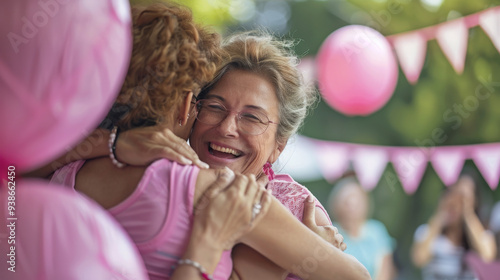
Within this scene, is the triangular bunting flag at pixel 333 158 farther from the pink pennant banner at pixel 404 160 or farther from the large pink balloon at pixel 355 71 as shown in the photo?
the large pink balloon at pixel 355 71

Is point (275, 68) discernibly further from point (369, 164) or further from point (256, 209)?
point (369, 164)

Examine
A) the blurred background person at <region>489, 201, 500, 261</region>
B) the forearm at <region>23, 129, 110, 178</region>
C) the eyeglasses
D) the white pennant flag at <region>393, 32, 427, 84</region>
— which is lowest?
the forearm at <region>23, 129, 110, 178</region>

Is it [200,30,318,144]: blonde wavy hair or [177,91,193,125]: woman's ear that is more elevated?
[200,30,318,144]: blonde wavy hair

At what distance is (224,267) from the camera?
130cm

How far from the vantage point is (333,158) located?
533cm

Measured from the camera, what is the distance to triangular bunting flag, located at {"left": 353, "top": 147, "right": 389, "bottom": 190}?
5.31 metres

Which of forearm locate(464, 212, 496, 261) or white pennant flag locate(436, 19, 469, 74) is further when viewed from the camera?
white pennant flag locate(436, 19, 469, 74)

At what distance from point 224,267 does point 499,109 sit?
4.70 m

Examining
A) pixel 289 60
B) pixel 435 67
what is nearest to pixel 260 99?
pixel 289 60

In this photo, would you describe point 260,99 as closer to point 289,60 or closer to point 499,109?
point 289,60

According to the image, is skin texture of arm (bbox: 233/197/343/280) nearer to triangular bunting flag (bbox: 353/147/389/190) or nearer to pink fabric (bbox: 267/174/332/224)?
pink fabric (bbox: 267/174/332/224)

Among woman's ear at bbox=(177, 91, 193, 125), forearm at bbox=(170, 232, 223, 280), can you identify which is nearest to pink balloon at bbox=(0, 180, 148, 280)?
forearm at bbox=(170, 232, 223, 280)

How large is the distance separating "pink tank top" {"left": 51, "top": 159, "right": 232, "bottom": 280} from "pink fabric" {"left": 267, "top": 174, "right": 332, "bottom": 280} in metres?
0.38

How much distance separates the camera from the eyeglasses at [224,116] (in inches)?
66.7
